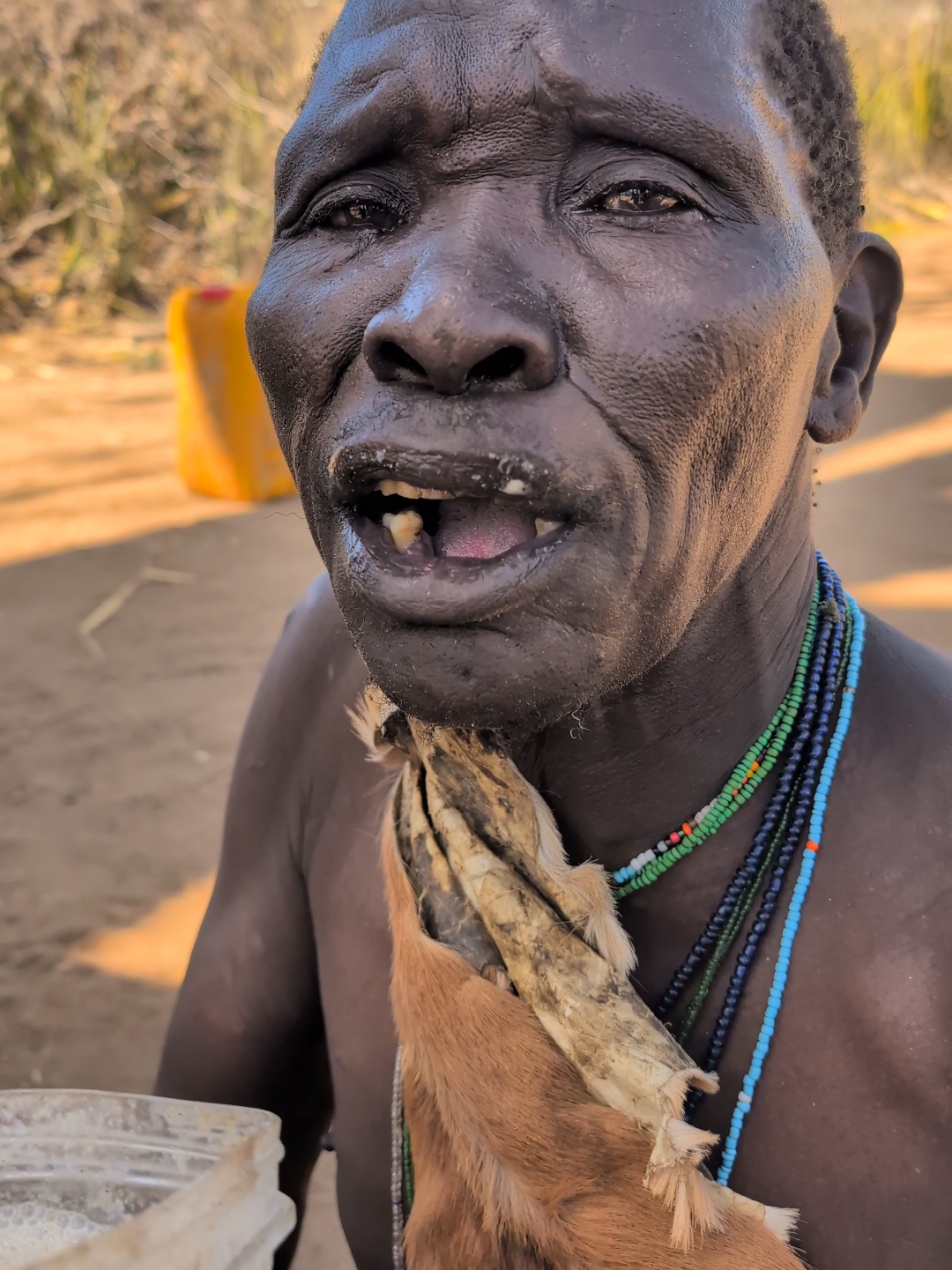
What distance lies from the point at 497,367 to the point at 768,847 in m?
0.63

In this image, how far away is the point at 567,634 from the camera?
1.12 metres

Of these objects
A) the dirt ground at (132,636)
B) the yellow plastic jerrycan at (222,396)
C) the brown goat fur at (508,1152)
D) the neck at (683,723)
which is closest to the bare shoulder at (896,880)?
the neck at (683,723)

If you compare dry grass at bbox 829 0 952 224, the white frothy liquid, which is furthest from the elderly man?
dry grass at bbox 829 0 952 224

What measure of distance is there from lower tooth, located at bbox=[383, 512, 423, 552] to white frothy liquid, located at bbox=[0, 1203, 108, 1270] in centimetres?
77

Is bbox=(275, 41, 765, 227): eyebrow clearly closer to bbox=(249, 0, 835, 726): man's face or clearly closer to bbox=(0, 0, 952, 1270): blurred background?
bbox=(249, 0, 835, 726): man's face

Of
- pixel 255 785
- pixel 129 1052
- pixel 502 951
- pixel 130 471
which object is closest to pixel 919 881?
pixel 502 951

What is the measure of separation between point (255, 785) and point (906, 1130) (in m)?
0.93

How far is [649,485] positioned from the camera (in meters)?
1.14

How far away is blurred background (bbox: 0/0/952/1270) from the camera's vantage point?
3.72 meters

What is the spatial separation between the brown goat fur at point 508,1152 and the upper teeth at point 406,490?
0.49m

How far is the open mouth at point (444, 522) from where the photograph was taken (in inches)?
43.6

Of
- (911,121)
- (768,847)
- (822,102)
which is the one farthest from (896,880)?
(911,121)

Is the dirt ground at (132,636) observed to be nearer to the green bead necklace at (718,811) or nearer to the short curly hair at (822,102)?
the green bead necklace at (718,811)

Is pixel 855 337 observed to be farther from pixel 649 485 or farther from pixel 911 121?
pixel 911 121
